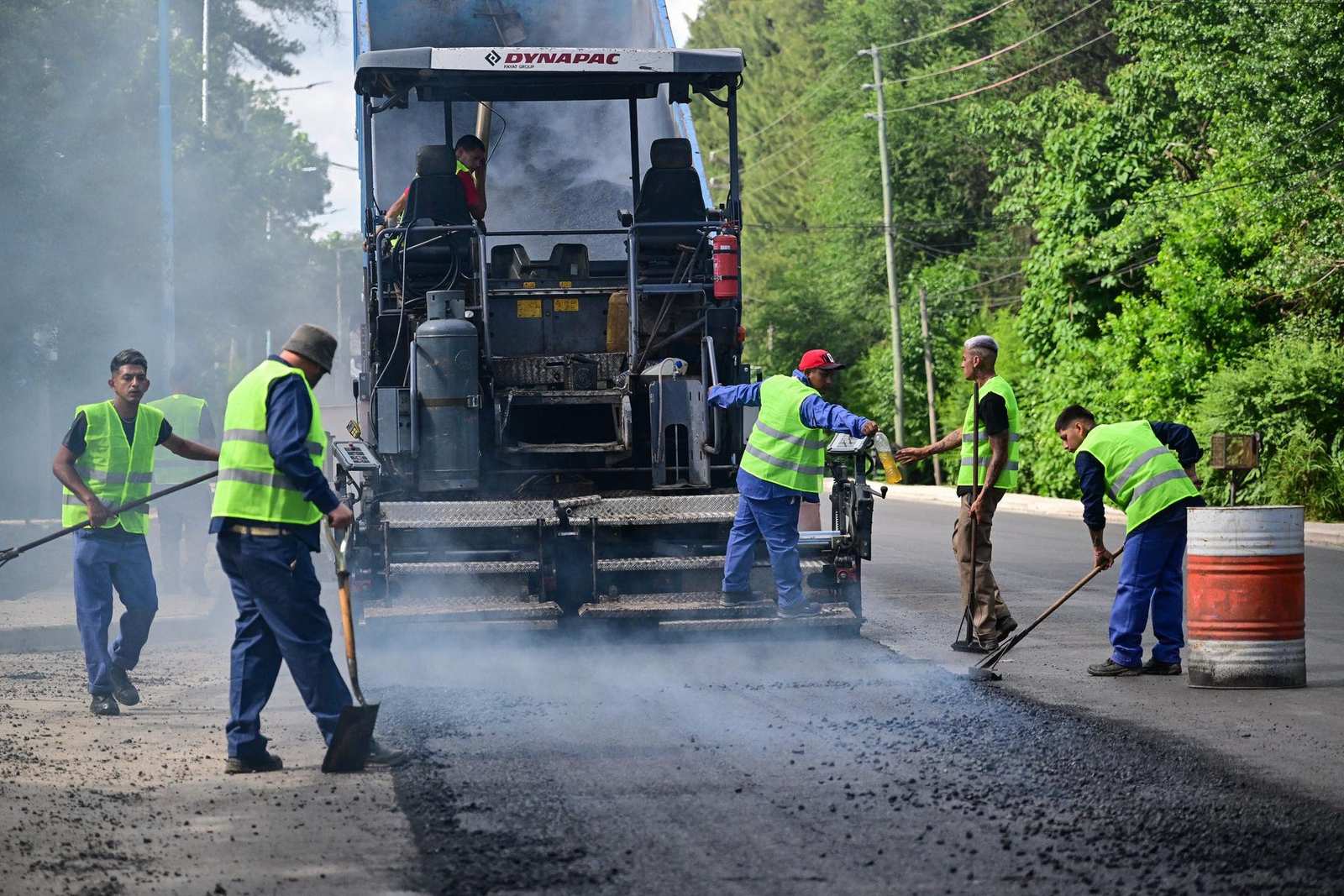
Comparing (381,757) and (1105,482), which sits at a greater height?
(1105,482)

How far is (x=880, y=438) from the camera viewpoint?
31.2ft

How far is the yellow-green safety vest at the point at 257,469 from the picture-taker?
677 centimetres

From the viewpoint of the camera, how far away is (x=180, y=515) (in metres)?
13.6

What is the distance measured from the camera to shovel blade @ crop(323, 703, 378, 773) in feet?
21.4

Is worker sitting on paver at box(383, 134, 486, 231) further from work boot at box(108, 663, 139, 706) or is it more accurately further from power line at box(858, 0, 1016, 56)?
power line at box(858, 0, 1016, 56)

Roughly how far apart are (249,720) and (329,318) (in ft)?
285

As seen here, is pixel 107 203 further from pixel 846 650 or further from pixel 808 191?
pixel 808 191

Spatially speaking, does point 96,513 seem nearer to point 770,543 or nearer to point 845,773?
point 770,543

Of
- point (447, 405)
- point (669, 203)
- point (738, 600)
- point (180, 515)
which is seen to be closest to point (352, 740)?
point (738, 600)

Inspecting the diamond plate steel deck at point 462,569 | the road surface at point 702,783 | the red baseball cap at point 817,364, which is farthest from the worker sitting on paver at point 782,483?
the diamond plate steel deck at point 462,569

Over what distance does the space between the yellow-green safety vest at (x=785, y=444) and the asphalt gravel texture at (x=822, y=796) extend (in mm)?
1229

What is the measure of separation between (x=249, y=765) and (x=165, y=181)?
21102 millimetres

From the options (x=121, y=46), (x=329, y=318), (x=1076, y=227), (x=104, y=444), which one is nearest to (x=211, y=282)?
(x=121, y=46)

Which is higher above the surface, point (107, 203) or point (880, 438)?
point (107, 203)
